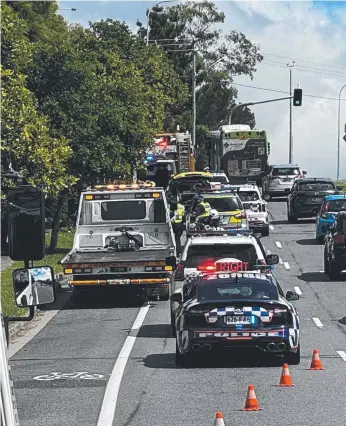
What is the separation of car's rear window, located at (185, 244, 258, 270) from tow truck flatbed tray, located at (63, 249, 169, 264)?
4.23m

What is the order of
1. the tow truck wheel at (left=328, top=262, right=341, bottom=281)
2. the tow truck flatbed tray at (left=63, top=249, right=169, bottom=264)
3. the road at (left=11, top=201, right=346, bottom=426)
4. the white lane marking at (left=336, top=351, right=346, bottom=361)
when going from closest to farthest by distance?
the road at (left=11, top=201, right=346, bottom=426), the white lane marking at (left=336, top=351, right=346, bottom=361), the tow truck flatbed tray at (left=63, top=249, right=169, bottom=264), the tow truck wheel at (left=328, top=262, right=341, bottom=281)

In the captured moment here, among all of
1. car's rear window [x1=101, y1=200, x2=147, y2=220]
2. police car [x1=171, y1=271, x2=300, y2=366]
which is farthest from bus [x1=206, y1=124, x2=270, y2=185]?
police car [x1=171, y1=271, x2=300, y2=366]

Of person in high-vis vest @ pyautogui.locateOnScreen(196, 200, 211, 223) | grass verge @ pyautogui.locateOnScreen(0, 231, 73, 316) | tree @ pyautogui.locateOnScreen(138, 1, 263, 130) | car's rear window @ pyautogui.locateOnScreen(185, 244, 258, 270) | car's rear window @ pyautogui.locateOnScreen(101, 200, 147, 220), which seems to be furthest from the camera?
tree @ pyautogui.locateOnScreen(138, 1, 263, 130)

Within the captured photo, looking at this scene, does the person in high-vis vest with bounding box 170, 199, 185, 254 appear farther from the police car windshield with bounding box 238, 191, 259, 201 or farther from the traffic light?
the traffic light

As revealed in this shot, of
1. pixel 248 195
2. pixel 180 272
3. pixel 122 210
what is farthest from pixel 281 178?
pixel 180 272

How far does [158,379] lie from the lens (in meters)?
14.4

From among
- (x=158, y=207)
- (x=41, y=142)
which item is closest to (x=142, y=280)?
(x=158, y=207)

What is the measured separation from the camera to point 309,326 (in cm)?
2084

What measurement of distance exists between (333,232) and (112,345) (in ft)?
→ 43.8

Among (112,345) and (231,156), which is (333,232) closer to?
(112,345)

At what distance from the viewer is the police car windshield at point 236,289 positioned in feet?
52.2

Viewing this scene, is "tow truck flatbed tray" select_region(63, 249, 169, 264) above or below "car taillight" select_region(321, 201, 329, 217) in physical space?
above

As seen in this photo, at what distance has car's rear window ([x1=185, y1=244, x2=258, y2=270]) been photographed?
19969 millimetres

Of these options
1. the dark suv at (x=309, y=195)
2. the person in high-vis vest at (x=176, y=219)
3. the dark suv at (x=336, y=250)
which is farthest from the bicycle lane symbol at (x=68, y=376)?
the dark suv at (x=309, y=195)
